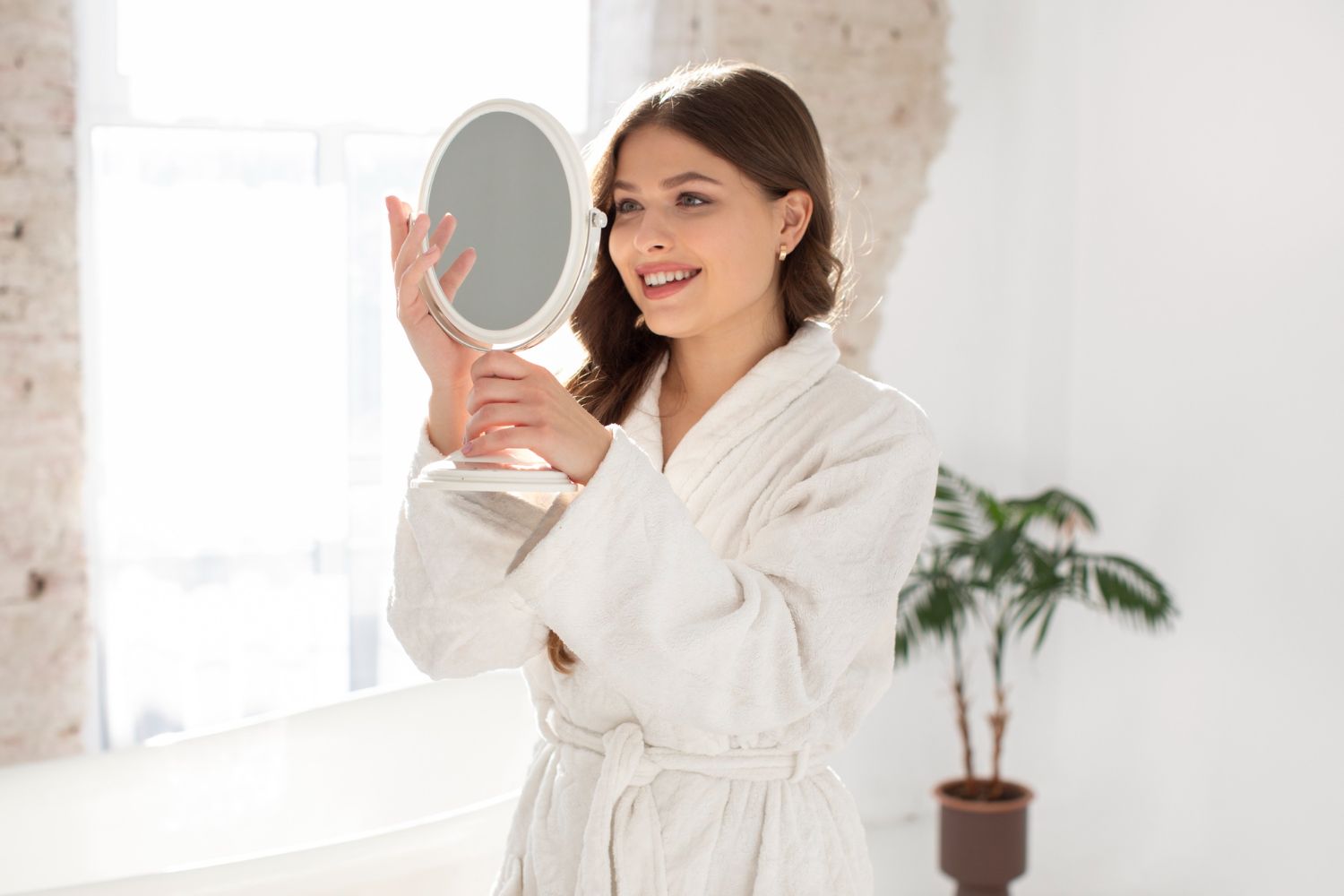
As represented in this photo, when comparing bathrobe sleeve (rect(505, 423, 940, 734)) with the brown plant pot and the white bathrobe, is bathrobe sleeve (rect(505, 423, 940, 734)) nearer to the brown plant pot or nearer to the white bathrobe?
the white bathrobe

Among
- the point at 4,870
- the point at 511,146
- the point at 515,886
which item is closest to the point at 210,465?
the point at 4,870

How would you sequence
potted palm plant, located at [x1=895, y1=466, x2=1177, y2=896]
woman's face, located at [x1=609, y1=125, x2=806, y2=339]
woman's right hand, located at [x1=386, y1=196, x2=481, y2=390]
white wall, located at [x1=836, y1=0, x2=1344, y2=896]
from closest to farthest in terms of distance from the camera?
woman's right hand, located at [x1=386, y1=196, x2=481, y2=390] → woman's face, located at [x1=609, y1=125, x2=806, y2=339] → white wall, located at [x1=836, y1=0, x2=1344, y2=896] → potted palm plant, located at [x1=895, y1=466, x2=1177, y2=896]

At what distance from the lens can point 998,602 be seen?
9.46ft

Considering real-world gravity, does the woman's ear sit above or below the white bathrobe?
above

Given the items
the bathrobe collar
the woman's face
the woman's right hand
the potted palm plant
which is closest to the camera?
the woman's right hand

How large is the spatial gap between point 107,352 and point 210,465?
32 cm

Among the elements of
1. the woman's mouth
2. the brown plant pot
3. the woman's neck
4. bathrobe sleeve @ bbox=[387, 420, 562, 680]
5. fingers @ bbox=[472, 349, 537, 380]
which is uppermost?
the woman's mouth

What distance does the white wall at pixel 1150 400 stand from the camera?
2584mm

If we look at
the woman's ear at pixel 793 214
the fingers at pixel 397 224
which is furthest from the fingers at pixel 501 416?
the woman's ear at pixel 793 214

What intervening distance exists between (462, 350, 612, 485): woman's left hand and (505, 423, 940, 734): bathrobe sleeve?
0.02 metres

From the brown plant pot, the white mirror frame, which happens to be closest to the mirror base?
the white mirror frame

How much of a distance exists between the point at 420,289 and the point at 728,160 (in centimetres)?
32

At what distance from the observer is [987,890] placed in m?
2.84

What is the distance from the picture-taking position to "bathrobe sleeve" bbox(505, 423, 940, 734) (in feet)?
3.21
